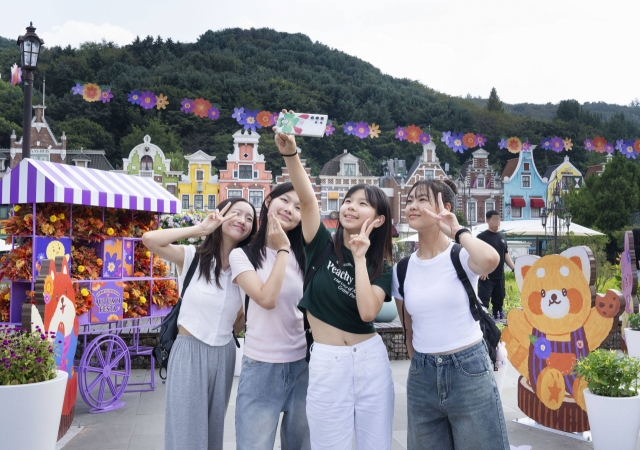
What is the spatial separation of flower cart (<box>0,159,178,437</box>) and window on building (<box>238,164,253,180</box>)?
27936 millimetres

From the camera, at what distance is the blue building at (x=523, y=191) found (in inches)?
1506

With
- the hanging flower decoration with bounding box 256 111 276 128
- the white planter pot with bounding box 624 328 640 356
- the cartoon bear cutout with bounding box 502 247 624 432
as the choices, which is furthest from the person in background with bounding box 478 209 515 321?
the hanging flower decoration with bounding box 256 111 276 128

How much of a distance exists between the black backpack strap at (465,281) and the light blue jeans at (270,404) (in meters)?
0.72

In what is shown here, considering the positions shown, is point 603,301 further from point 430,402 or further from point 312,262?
point 312,262

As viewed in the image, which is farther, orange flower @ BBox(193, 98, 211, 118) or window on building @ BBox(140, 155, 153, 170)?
window on building @ BBox(140, 155, 153, 170)

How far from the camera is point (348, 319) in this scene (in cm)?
221

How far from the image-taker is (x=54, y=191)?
4355mm

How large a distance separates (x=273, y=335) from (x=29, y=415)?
3.95 ft

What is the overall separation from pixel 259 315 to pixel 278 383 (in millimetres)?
281

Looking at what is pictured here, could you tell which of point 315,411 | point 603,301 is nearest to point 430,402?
point 315,411

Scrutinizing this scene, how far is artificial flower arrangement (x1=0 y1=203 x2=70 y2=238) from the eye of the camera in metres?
4.61

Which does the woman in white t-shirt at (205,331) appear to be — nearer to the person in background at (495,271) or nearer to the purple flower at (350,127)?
the person in background at (495,271)

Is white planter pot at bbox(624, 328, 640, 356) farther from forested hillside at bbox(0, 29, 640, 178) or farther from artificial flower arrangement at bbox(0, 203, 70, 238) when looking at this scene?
forested hillside at bbox(0, 29, 640, 178)

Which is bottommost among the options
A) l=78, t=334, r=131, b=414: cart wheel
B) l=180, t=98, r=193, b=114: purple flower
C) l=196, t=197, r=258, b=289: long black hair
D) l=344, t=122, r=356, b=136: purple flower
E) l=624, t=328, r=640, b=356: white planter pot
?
l=78, t=334, r=131, b=414: cart wheel
